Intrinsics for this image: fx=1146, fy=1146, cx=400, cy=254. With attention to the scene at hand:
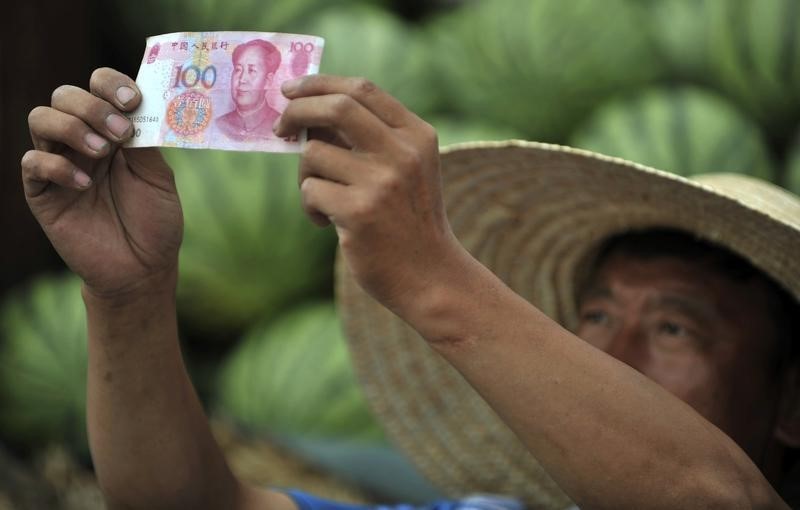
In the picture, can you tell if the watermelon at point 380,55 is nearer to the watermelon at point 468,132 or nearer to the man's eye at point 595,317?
the watermelon at point 468,132

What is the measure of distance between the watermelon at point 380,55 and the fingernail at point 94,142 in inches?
95.8

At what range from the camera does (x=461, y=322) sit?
142cm

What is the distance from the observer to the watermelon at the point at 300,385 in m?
3.60

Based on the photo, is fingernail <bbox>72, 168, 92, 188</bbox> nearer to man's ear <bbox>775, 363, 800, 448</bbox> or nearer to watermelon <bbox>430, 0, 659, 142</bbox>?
man's ear <bbox>775, 363, 800, 448</bbox>

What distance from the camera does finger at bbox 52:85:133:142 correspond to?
1.59 meters

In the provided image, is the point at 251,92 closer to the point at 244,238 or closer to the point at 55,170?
the point at 55,170

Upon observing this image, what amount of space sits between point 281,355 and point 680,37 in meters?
1.70

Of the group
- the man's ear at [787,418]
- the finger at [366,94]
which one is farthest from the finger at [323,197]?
the man's ear at [787,418]

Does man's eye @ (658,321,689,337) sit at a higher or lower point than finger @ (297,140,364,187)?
lower

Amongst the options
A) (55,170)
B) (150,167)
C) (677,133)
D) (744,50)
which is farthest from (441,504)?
(744,50)

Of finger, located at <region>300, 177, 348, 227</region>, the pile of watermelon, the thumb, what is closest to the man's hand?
finger, located at <region>300, 177, 348, 227</region>

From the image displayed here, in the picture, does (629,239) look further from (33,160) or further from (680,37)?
(680,37)

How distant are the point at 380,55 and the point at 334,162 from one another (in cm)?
274

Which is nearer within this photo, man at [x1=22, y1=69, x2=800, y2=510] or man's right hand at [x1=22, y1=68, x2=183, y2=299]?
man at [x1=22, y1=69, x2=800, y2=510]
